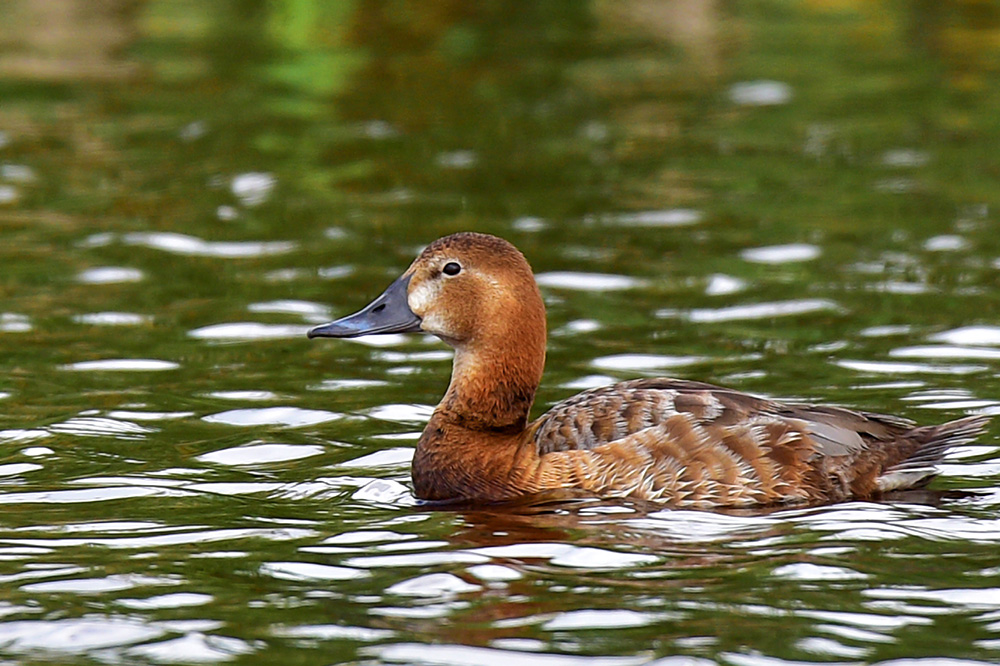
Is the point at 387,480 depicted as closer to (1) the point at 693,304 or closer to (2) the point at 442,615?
(2) the point at 442,615

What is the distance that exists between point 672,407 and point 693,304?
3632mm

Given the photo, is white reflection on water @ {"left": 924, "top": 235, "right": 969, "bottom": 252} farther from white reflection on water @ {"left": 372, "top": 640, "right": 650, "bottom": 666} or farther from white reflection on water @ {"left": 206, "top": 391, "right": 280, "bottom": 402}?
white reflection on water @ {"left": 372, "top": 640, "right": 650, "bottom": 666}

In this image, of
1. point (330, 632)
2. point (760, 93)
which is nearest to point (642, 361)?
point (330, 632)

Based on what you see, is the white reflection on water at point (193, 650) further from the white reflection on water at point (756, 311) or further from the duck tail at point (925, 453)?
the white reflection on water at point (756, 311)

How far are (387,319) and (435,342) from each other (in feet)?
8.83

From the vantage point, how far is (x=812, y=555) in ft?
19.1

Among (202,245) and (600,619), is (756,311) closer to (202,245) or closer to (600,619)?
(202,245)

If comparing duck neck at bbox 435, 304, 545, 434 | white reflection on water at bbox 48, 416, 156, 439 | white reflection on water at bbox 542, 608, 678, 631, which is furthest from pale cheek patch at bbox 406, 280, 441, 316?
white reflection on water at bbox 542, 608, 678, 631

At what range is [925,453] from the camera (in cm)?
675

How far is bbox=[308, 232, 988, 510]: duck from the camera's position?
6555mm

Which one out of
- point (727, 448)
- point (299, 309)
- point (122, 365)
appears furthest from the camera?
point (299, 309)

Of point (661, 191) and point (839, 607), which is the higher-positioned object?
point (661, 191)

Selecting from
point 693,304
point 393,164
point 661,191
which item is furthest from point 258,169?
point 693,304

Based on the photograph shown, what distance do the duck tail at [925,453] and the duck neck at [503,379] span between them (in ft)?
4.80
